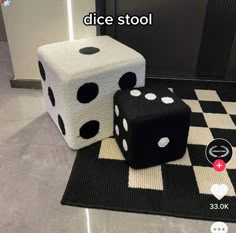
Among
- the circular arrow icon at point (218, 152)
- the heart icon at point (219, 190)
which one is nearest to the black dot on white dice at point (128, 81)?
the circular arrow icon at point (218, 152)

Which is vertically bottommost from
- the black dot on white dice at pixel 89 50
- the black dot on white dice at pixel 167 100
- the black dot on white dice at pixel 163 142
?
the black dot on white dice at pixel 163 142

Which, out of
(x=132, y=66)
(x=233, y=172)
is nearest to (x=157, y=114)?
(x=132, y=66)

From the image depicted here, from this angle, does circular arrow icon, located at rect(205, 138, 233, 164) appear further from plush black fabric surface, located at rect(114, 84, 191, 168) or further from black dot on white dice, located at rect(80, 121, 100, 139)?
black dot on white dice, located at rect(80, 121, 100, 139)

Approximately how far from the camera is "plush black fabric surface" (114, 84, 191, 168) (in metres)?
1.19

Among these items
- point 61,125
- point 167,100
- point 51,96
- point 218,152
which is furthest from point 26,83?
point 218,152

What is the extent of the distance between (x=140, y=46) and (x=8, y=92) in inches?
44.0

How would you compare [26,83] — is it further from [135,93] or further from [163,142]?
[163,142]

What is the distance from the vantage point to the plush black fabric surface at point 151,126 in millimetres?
1191

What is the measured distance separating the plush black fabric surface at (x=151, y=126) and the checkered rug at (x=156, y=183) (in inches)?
2.8

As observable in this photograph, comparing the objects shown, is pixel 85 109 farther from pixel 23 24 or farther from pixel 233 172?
pixel 23 24

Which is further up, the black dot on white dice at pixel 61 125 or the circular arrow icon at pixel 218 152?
the black dot on white dice at pixel 61 125

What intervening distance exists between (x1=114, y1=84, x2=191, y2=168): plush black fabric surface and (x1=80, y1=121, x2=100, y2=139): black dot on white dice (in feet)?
0.48

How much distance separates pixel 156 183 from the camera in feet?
4.13

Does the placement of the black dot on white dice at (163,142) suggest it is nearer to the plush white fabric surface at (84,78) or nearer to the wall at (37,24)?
the plush white fabric surface at (84,78)
